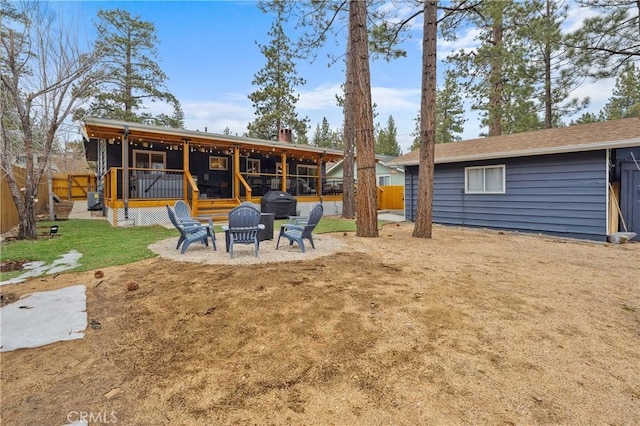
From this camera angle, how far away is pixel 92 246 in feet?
20.9

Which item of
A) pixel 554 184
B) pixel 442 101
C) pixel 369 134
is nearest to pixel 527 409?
pixel 369 134

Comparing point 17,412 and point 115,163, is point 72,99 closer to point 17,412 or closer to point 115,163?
point 115,163

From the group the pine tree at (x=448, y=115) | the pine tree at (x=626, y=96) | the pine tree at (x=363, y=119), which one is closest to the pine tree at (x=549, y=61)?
the pine tree at (x=626, y=96)

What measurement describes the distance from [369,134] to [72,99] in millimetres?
7079

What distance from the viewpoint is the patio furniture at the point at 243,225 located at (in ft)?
17.2

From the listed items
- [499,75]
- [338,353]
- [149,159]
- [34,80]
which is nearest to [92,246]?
[34,80]

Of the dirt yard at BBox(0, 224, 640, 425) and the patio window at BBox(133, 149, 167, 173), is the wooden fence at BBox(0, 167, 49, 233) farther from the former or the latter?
the dirt yard at BBox(0, 224, 640, 425)

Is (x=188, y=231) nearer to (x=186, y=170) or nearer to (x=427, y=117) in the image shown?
(x=186, y=170)

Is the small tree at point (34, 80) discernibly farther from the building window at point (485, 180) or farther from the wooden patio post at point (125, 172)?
the building window at point (485, 180)

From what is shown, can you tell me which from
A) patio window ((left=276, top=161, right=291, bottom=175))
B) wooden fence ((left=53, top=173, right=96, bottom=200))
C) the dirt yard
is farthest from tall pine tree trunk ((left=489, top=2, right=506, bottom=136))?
wooden fence ((left=53, top=173, right=96, bottom=200))

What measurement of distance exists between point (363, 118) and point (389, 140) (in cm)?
3586

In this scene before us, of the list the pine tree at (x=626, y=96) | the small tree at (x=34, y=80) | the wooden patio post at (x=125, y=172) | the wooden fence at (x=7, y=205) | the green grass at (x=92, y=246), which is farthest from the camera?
the pine tree at (x=626, y=96)

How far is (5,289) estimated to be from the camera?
3.79 meters

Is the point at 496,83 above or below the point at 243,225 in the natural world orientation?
above
